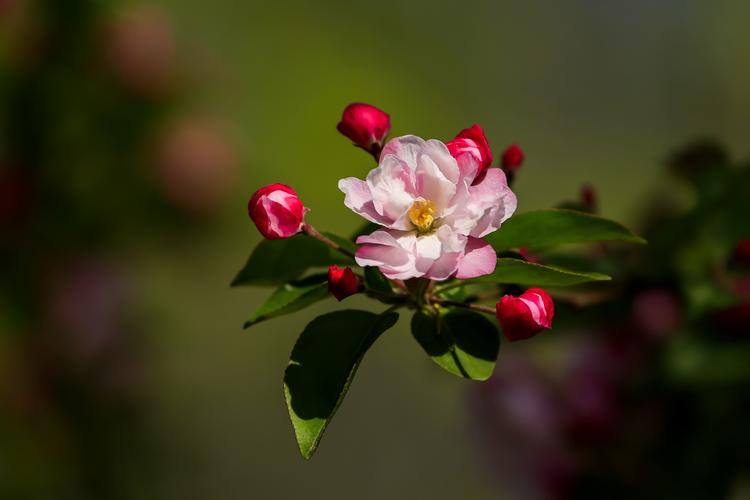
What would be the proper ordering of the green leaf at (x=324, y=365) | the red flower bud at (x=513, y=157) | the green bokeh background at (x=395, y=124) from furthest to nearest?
the green bokeh background at (x=395, y=124)
the red flower bud at (x=513, y=157)
the green leaf at (x=324, y=365)

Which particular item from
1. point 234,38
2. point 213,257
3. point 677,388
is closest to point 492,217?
point 677,388

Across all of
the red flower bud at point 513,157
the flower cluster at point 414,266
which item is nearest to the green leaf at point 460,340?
the flower cluster at point 414,266

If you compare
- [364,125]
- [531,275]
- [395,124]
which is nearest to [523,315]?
[531,275]

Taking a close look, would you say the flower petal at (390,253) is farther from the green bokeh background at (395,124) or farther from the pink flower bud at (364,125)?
the green bokeh background at (395,124)

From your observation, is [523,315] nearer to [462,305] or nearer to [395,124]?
[462,305]

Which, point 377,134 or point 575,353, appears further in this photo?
point 575,353

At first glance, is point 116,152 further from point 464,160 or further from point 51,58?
point 464,160

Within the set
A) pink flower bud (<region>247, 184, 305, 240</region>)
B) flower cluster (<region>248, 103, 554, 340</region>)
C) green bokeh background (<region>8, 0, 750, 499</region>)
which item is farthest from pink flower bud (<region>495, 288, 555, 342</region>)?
green bokeh background (<region>8, 0, 750, 499</region>)

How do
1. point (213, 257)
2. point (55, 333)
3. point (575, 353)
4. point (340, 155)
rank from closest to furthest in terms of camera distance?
point (575, 353) < point (55, 333) < point (213, 257) < point (340, 155)
